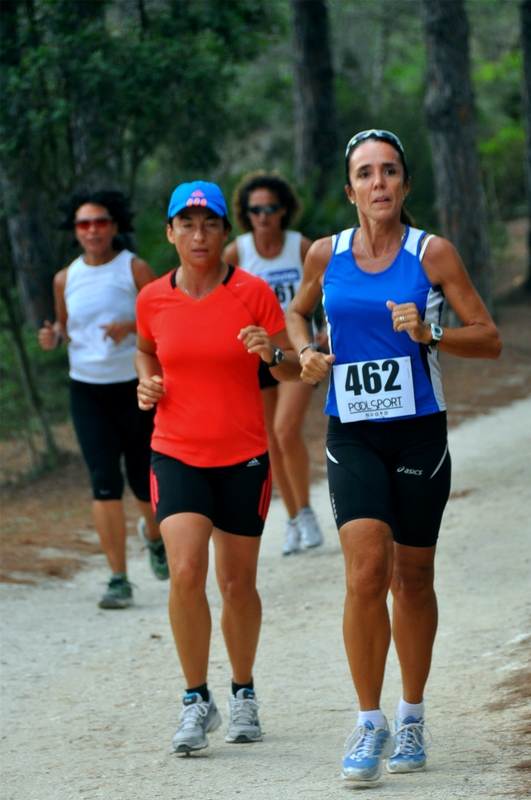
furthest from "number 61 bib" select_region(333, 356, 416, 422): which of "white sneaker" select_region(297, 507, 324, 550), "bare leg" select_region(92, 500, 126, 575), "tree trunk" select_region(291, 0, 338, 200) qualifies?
"tree trunk" select_region(291, 0, 338, 200)

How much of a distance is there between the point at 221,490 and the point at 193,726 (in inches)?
37.1

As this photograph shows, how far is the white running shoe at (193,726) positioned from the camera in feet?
14.3

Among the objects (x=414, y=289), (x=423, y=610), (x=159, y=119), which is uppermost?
(x=159, y=119)

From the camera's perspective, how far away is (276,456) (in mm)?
7723

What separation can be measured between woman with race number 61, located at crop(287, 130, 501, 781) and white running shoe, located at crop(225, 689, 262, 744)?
28.0 inches

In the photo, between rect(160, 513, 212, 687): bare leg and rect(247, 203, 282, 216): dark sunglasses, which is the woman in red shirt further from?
rect(247, 203, 282, 216): dark sunglasses

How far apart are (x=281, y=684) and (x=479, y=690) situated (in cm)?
100

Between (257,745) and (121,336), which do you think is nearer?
(257,745)

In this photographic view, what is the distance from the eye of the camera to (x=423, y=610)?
13.6ft

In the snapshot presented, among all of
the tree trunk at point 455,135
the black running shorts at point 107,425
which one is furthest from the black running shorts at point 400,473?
the tree trunk at point 455,135

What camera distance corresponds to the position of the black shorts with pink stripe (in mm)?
4434

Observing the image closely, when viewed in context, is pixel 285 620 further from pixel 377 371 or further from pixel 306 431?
pixel 306 431

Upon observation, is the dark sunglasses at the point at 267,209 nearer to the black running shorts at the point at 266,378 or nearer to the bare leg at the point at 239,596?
the black running shorts at the point at 266,378

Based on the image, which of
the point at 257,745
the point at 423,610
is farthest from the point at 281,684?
the point at 423,610
